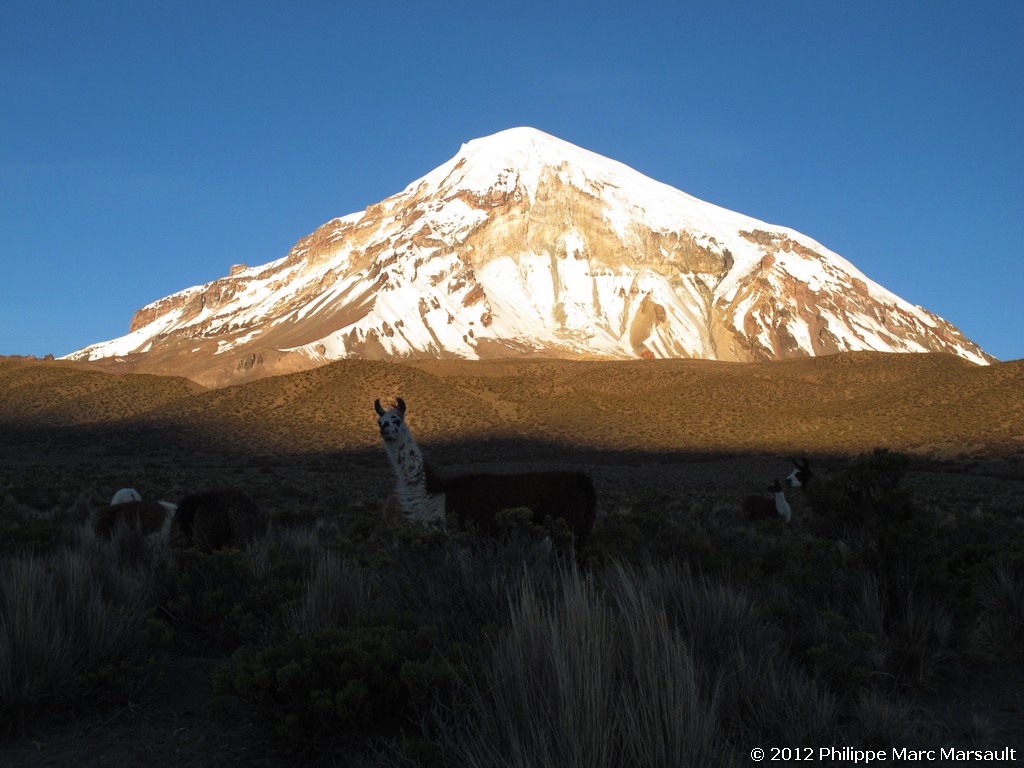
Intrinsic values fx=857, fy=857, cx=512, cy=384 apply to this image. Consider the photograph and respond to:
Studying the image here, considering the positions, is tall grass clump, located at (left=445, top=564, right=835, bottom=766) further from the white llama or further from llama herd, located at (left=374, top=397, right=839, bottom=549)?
the white llama

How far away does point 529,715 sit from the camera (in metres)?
3.44

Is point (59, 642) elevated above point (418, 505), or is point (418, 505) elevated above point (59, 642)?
point (418, 505)

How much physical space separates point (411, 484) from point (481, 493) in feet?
2.74

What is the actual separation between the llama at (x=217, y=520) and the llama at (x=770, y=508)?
1065cm

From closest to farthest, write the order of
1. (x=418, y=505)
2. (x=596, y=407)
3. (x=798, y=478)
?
(x=418, y=505) → (x=798, y=478) → (x=596, y=407)

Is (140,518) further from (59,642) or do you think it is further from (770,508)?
(770,508)

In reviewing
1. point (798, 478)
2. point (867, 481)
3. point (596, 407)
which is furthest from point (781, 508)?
point (596, 407)

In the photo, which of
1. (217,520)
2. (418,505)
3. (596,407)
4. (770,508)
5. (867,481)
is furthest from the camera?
(596,407)

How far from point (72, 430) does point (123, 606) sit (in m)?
66.7

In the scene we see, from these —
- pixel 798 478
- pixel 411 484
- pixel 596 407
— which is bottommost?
pixel 798 478

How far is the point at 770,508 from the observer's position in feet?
56.9

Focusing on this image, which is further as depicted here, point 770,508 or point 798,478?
point 798,478

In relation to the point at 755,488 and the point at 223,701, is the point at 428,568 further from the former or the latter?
the point at 755,488

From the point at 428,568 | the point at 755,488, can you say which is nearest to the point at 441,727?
the point at 428,568
